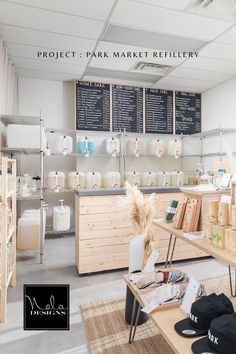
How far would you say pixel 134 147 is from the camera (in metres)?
4.71

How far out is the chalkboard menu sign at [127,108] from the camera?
16.2ft

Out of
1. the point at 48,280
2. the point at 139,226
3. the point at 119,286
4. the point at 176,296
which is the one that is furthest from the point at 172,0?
the point at 48,280

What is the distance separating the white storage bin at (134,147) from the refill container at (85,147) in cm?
Result: 69

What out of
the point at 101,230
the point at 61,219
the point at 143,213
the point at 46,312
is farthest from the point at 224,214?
the point at 61,219

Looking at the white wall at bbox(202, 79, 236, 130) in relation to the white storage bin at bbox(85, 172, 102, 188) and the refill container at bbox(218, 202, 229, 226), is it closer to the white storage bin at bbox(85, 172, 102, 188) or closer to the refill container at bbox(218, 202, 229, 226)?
the white storage bin at bbox(85, 172, 102, 188)

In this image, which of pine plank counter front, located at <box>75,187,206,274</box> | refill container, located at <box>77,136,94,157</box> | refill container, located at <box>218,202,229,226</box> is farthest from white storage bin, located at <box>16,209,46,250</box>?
refill container, located at <box>218,202,229,226</box>

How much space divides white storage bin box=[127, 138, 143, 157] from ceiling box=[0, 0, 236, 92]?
3.67ft

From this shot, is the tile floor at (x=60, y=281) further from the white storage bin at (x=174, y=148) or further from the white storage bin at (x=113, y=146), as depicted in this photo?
the white storage bin at (x=174, y=148)

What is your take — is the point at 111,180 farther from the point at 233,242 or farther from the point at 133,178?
the point at 233,242

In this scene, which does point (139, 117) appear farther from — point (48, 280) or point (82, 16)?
point (48, 280)

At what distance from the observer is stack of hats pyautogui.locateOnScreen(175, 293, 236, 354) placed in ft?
3.45

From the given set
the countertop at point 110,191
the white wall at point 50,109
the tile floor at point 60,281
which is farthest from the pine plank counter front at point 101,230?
the white wall at point 50,109

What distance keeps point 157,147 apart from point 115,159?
33.2 inches

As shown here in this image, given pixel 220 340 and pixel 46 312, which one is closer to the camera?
pixel 220 340
